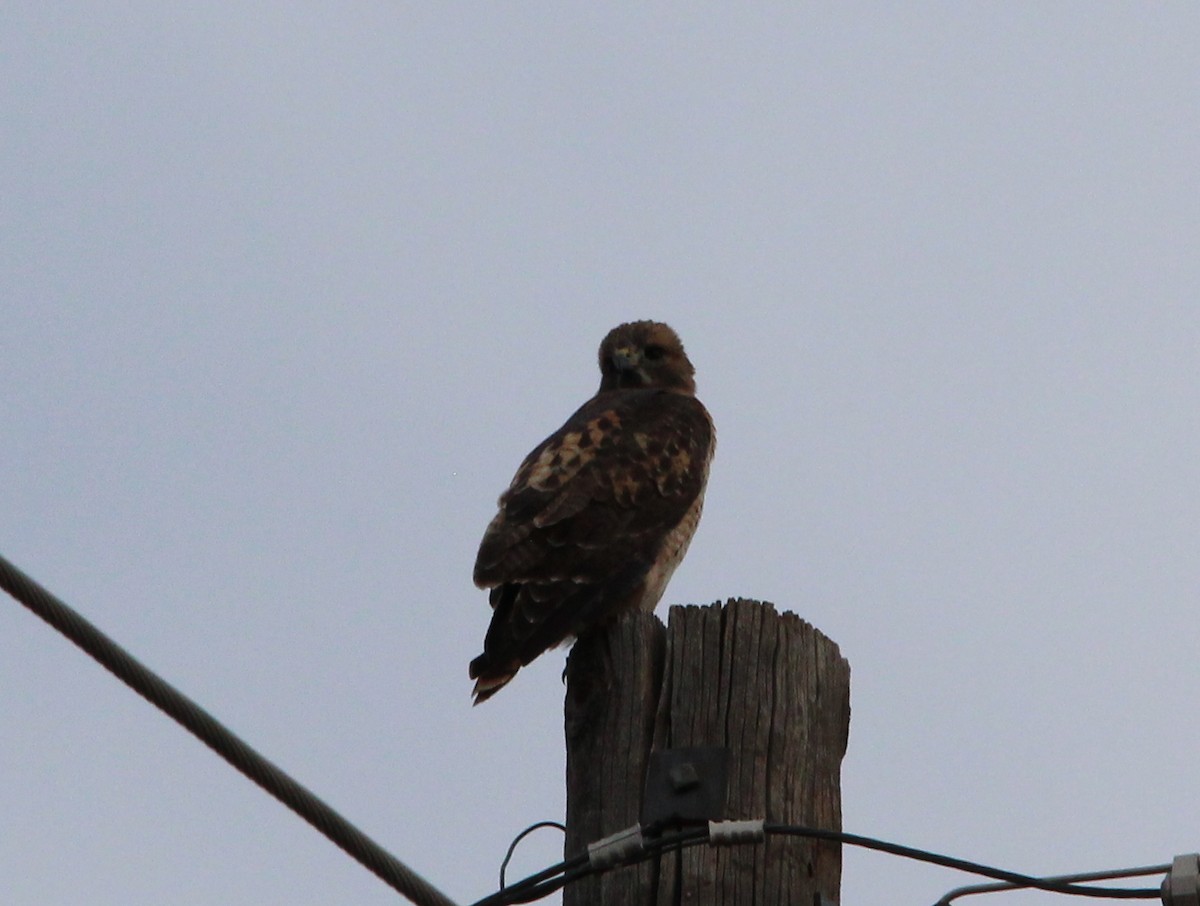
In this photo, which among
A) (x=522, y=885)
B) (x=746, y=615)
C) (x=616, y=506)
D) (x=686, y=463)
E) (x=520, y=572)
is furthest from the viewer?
(x=686, y=463)

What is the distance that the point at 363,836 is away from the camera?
11.7 ft

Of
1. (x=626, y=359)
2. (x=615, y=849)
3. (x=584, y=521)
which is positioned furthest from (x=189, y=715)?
(x=626, y=359)

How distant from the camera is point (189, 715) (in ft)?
11.6

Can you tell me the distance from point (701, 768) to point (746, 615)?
36cm

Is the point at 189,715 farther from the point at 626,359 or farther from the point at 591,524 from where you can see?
the point at 626,359

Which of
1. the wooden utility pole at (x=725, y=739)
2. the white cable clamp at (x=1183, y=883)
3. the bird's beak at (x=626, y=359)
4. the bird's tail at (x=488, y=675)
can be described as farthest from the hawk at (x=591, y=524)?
the white cable clamp at (x=1183, y=883)

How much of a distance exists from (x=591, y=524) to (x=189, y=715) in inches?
116

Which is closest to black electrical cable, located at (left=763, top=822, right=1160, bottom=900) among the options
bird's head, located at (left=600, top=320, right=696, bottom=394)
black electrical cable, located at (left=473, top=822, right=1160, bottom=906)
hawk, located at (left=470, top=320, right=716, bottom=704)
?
black electrical cable, located at (left=473, top=822, right=1160, bottom=906)

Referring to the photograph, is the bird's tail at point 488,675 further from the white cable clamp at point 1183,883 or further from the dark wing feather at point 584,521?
the white cable clamp at point 1183,883

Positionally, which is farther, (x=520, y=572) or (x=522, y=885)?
(x=520, y=572)

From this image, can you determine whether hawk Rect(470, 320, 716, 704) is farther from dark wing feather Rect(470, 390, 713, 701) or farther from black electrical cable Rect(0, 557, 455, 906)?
black electrical cable Rect(0, 557, 455, 906)

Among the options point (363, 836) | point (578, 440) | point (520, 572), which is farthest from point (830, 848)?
point (578, 440)

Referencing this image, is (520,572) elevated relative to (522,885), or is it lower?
elevated

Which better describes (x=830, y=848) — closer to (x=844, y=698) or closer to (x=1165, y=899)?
(x=844, y=698)
